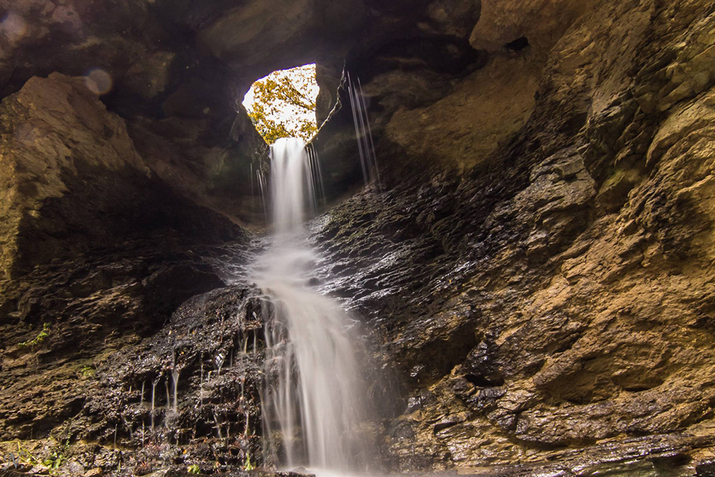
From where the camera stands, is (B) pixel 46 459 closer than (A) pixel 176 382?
Yes

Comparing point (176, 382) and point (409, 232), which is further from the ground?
point (409, 232)

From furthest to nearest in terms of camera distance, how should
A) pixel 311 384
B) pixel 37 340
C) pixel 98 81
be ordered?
pixel 98 81, pixel 37 340, pixel 311 384

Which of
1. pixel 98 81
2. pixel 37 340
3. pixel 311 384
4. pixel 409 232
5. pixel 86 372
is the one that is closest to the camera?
pixel 311 384

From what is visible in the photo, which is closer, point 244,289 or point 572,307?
point 572,307

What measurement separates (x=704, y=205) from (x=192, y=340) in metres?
7.28

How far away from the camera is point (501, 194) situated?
7.39 metres

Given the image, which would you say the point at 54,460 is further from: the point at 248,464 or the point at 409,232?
the point at 409,232

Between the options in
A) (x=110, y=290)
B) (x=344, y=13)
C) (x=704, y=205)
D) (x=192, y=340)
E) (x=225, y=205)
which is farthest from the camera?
(x=225, y=205)

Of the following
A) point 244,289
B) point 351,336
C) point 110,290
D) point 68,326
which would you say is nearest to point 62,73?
point 110,290

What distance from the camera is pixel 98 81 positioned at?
10.0m

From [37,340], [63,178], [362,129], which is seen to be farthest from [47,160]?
[362,129]

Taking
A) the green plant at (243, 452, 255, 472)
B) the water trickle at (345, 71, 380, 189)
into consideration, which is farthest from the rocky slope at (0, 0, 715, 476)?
the water trickle at (345, 71, 380, 189)

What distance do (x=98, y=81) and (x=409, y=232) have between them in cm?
855

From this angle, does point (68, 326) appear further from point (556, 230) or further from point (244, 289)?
point (556, 230)
